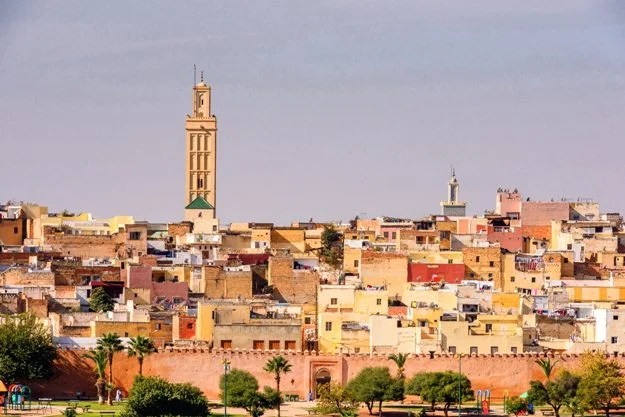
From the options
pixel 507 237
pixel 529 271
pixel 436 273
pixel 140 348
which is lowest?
pixel 140 348

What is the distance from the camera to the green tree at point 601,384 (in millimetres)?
59156

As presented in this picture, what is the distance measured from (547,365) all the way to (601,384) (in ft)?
8.51

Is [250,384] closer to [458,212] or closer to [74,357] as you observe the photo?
[74,357]

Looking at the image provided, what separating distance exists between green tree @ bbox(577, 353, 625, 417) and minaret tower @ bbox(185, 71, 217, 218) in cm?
4920

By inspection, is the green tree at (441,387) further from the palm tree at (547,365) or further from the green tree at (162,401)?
the green tree at (162,401)

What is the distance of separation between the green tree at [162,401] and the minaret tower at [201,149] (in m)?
50.2

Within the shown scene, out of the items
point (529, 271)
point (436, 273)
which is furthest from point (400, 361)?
point (529, 271)

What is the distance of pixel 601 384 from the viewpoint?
2347 inches

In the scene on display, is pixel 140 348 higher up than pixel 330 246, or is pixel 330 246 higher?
pixel 330 246

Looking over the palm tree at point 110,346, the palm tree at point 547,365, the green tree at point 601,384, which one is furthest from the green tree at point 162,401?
the green tree at point 601,384

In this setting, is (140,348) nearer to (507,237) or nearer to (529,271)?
(529,271)

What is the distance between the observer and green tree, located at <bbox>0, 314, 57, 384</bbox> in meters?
61.4

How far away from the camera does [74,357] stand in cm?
6241

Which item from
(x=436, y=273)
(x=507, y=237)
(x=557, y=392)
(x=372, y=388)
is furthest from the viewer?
(x=507, y=237)
